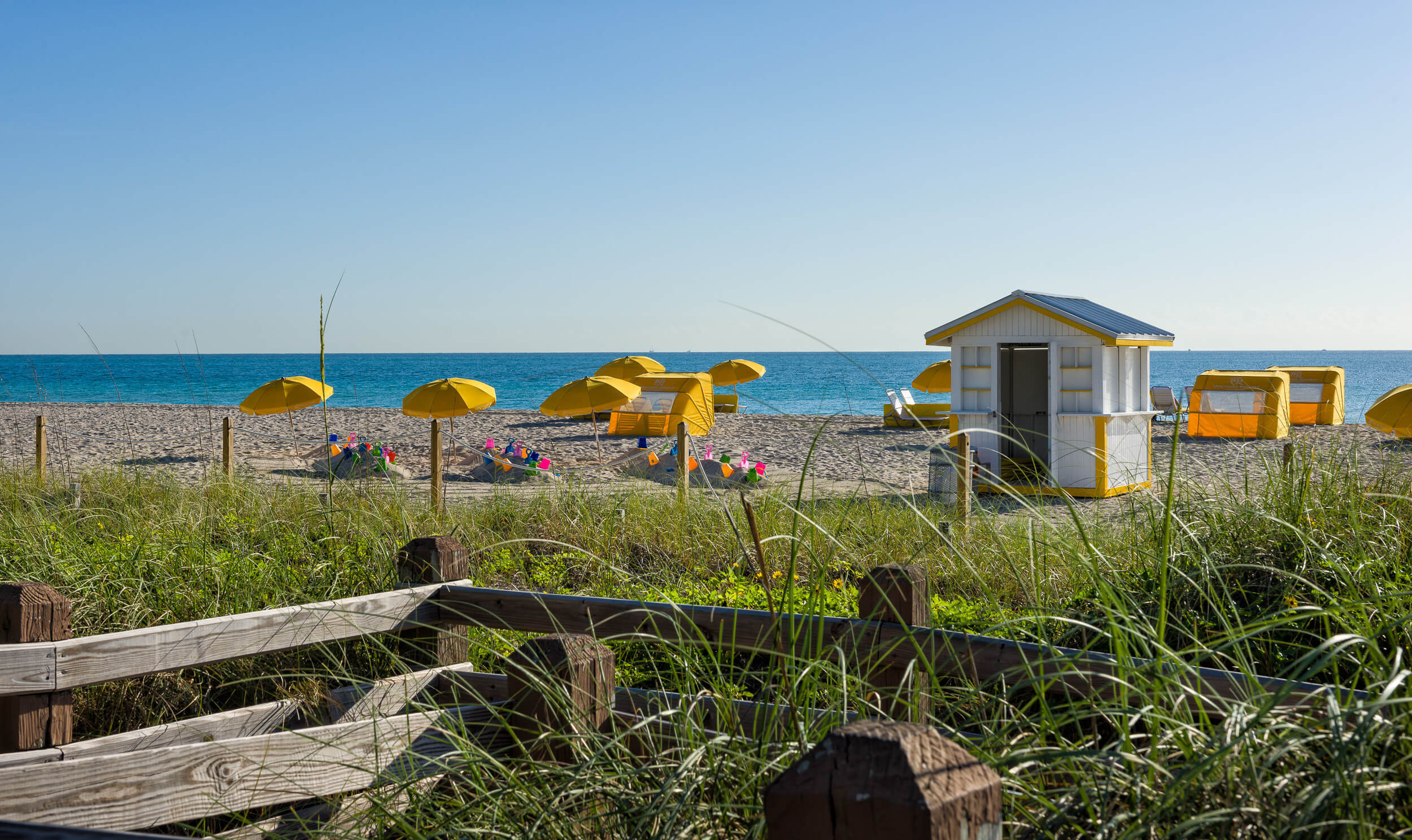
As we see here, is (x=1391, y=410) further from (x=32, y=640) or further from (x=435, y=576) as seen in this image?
(x=32, y=640)

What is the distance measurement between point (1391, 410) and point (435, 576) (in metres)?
15.3

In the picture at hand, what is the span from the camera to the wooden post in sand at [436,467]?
23.2 ft

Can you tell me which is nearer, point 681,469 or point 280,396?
point 681,469

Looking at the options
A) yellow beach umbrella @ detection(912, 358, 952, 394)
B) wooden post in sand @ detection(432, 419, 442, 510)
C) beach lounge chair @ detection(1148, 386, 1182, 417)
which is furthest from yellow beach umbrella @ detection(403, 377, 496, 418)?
beach lounge chair @ detection(1148, 386, 1182, 417)

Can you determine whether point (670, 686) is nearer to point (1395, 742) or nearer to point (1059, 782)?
point (1059, 782)

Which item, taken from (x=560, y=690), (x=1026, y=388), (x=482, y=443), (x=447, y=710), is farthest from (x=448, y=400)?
(x=560, y=690)

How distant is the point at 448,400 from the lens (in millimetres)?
15633

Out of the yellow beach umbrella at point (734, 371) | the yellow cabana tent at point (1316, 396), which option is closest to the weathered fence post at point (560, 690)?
the yellow cabana tent at point (1316, 396)

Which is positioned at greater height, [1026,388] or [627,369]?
[627,369]

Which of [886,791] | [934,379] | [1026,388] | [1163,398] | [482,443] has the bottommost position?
[482,443]

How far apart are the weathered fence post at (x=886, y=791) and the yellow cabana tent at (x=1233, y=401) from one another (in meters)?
18.5

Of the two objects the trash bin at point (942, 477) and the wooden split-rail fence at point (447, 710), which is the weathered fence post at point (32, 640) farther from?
the trash bin at point (942, 477)

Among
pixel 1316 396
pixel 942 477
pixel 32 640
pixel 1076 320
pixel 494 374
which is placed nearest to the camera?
pixel 32 640

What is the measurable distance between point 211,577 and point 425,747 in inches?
77.1
